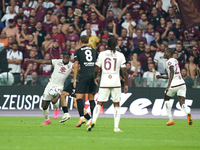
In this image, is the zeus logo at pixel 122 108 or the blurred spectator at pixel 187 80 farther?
the zeus logo at pixel 122 108

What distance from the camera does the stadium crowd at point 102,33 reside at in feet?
63.3

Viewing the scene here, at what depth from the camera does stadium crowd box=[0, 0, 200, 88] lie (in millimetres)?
19297

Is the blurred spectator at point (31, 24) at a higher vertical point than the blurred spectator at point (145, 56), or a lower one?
higher

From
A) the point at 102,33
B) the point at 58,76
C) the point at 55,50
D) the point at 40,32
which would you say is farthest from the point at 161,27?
the point at 58,76

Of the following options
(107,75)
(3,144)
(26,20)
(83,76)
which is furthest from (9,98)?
(3,144)

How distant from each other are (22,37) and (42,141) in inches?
571

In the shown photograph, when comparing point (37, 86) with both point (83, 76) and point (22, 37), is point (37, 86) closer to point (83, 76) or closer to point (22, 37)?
point (22, 37)

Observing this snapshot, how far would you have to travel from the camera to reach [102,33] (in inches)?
822

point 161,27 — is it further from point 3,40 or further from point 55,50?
point 3,40

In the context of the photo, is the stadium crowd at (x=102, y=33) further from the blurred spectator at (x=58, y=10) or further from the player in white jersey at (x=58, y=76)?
the player in white jersey at (x=58, y=76)

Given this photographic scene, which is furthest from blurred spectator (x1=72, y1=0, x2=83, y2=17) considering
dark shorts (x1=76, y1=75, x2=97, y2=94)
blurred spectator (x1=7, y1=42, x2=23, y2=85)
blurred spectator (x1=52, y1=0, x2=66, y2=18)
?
dark shorts (x1=76, y1=75, x2=97, y2=94)

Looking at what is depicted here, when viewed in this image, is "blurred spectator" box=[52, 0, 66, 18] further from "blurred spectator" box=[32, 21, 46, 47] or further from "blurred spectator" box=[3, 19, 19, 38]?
"blurred spectator" box=[3, 19, 19, 38]

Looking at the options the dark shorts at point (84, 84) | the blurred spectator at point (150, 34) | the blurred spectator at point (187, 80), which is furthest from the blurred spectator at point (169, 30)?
the dark shorts at point (84, 84)

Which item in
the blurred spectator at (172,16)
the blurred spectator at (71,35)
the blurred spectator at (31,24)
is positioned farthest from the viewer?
the blurred spectator at (31,24)
